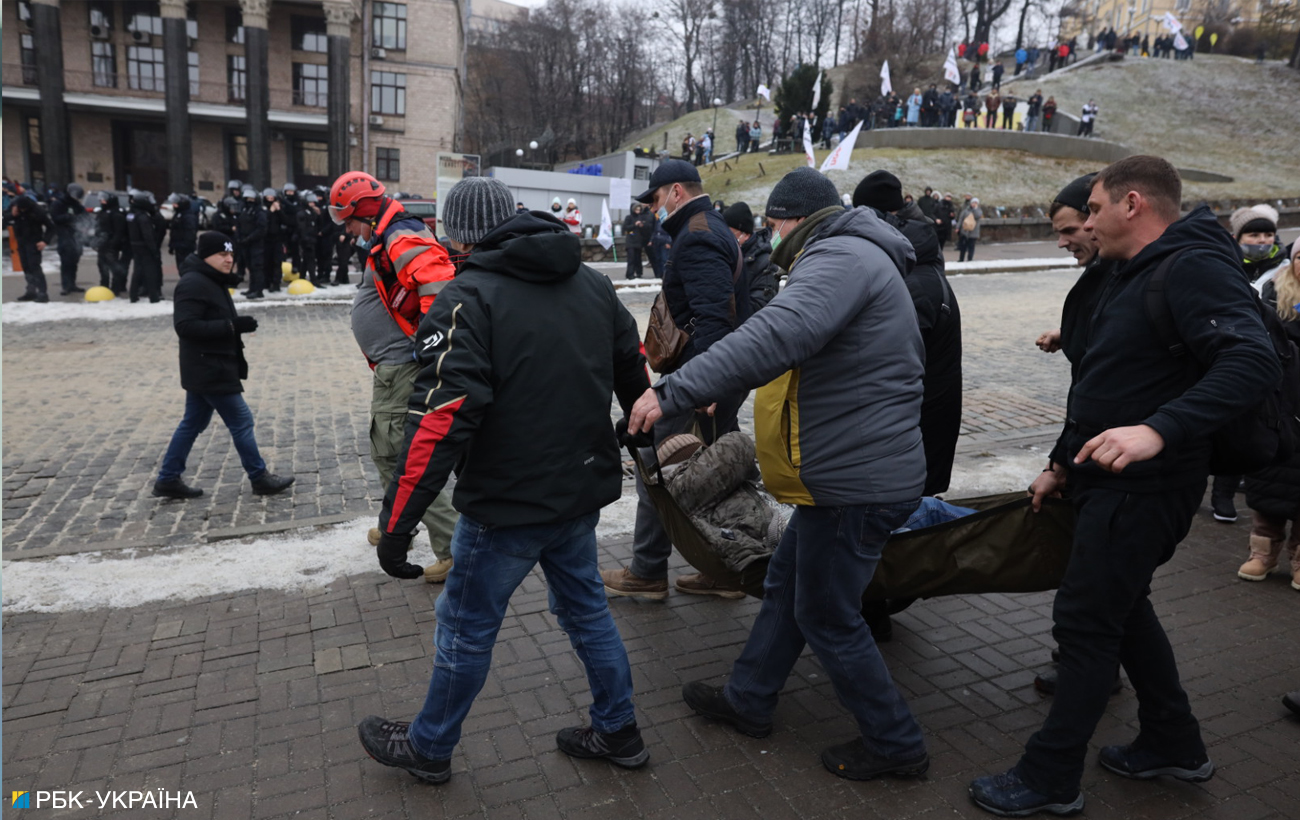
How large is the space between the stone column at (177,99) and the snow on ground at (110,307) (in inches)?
1052

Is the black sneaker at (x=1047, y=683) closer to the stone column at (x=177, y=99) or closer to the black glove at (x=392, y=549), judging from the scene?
the black glove at (x=392, y=549)

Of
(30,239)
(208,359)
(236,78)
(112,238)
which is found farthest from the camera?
(236,78)

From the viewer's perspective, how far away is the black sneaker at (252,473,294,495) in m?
6.25

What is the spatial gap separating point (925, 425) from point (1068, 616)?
1.40 metres

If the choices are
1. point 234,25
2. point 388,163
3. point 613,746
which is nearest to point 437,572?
point 613,746

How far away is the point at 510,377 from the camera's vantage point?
2.79 m

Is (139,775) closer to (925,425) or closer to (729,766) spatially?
(729,766)

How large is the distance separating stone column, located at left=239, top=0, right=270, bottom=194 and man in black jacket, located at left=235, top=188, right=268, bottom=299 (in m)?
25.3

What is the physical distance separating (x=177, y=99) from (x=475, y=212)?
141 feet

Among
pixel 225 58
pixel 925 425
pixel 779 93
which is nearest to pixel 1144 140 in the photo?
pixel 779 93

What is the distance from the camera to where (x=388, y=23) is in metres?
44.7

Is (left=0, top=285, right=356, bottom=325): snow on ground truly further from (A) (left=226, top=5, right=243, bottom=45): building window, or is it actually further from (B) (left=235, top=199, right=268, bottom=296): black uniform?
(A) (left=226, top=5, right=243, bottom=45): building window

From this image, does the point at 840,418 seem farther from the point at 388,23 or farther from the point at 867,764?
the point at 388,23

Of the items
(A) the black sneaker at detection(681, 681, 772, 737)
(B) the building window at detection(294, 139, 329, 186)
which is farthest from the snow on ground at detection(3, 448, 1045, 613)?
(B) the building window at detection(294, 139, 329, 186)
